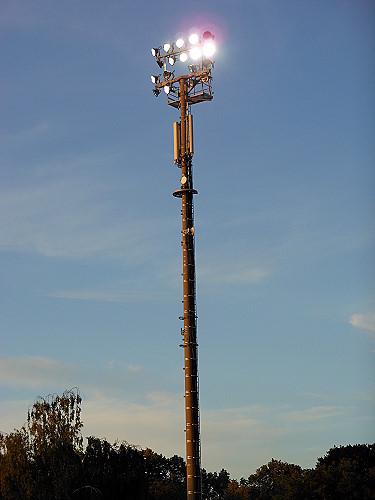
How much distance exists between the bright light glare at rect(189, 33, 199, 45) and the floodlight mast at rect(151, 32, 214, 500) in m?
0.12

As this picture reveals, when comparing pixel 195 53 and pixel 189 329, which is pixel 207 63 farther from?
pixel 189 329

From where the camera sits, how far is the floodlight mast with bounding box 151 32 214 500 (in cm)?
4162

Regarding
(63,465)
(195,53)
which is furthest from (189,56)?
(63,465)

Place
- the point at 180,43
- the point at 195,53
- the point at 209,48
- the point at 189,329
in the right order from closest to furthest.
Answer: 1. the point at 189,329
2. the point at 209,48
3. the point at 195,53
4. the point at 180,43

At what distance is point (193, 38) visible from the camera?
155 feet

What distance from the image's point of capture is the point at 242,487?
11931cm

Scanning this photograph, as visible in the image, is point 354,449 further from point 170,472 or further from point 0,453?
point 0,453

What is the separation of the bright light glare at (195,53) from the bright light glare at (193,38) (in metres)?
0.34

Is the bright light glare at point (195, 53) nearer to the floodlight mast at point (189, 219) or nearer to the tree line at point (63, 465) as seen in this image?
the floodlight mast at point (189, 219)

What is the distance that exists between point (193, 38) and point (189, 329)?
1652 centimetres

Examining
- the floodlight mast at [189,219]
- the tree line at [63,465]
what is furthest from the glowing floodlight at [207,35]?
the tree line at [63,465]

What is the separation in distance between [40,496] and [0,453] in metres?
4.61

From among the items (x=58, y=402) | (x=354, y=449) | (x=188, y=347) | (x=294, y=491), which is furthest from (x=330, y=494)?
(x=188, y=347)

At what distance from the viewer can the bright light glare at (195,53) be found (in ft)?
155
